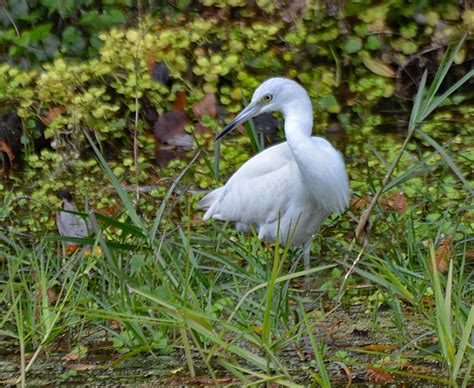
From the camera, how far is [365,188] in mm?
5945

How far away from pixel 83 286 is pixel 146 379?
440 millimetres

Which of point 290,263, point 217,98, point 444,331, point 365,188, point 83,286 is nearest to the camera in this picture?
point 444,331

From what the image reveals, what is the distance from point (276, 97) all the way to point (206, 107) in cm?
222

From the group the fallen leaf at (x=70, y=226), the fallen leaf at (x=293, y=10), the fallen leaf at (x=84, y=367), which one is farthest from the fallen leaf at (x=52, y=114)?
the fallen leaf at (x=84, y=367)

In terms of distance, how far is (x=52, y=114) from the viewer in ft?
23.7

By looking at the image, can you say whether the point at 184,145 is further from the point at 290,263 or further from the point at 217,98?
the point at 290,263

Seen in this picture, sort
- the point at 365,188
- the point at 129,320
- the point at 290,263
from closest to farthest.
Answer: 1. the point at 129,320
2. the point at 290,263
3. the point at 365,188

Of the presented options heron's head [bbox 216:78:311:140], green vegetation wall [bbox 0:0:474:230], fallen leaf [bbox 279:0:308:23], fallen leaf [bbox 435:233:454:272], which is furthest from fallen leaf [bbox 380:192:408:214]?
fallen leaf [bbox 279:0:308:23]

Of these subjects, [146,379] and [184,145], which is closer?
[146,379]

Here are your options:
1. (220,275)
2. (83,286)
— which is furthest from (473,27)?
(83,286)

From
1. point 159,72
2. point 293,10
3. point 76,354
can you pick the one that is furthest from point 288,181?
point 293,10

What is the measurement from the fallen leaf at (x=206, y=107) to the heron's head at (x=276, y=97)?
79.3 inches

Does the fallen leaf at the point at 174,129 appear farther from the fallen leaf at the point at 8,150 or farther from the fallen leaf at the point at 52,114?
the fallen leaf at the point at 8,150

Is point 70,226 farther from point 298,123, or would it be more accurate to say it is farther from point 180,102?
point 180,102
